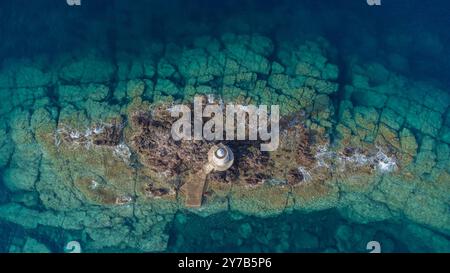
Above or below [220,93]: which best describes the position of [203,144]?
below

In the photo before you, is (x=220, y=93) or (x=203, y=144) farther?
(x=220, y=93)

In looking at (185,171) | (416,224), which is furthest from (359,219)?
(185,171)

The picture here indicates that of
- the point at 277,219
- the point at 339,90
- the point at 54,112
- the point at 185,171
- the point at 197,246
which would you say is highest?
the point at 339,90

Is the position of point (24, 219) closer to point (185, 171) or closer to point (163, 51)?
point (185, 171)
